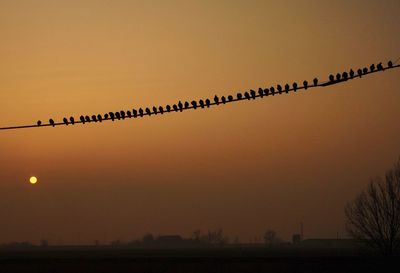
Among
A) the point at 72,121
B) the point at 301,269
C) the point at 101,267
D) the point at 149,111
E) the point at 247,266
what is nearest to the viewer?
the point at 149,111

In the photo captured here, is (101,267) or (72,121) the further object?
(101,267)

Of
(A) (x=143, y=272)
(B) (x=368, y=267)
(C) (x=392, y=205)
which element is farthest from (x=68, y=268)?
(C) (x=392, y=205)

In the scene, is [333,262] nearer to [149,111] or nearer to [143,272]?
[143,272]

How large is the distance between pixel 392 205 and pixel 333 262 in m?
11.9

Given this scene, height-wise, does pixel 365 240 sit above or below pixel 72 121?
below

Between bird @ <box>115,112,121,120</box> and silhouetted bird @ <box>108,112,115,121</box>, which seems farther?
bird @ <box>115,112,121,120</box>

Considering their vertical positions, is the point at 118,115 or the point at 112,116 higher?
the point at 118,115

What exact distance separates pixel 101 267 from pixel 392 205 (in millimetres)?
32284

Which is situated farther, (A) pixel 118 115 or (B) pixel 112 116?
(A) pixel 118 115

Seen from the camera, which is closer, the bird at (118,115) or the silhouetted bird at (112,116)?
the silhouetted bird at (112,116)

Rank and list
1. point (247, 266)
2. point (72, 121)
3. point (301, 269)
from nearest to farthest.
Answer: point (72, 121) → point (301, 269) → point (247, 266)

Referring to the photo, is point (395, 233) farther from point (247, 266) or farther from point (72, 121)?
point (72, 121)

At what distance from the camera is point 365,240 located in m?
70.6

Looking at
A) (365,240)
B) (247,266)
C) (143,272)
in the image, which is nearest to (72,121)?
(143,272)
